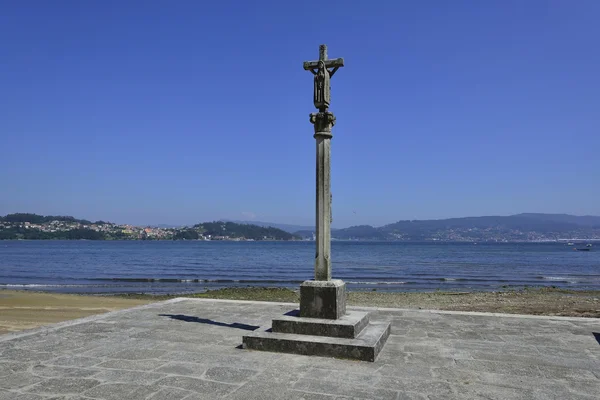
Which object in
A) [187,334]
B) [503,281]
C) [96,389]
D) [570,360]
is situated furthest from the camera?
[503,281]

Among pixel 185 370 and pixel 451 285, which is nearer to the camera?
pixel 185 370

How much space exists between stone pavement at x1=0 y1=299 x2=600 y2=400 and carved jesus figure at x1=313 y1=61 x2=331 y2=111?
3799 mm

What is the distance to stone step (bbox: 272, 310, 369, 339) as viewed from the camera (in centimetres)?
608

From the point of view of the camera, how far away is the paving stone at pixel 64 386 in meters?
4.50

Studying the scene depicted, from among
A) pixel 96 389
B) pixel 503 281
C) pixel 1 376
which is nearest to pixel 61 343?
pixel 1 376

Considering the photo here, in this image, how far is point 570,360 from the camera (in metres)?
5.71

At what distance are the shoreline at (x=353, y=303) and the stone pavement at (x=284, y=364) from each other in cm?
669

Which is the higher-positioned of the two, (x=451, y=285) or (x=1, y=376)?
(x=1, y=376)

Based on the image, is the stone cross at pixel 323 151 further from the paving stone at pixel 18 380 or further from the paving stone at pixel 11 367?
the paving stone at pixel 11 367

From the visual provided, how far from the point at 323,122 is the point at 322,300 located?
9.12ft

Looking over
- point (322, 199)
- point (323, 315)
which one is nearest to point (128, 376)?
point (323, 315)

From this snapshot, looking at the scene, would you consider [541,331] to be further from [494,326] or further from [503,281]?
[503,281]

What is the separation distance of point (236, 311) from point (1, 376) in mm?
4914

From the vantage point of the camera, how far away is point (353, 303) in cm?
1681
